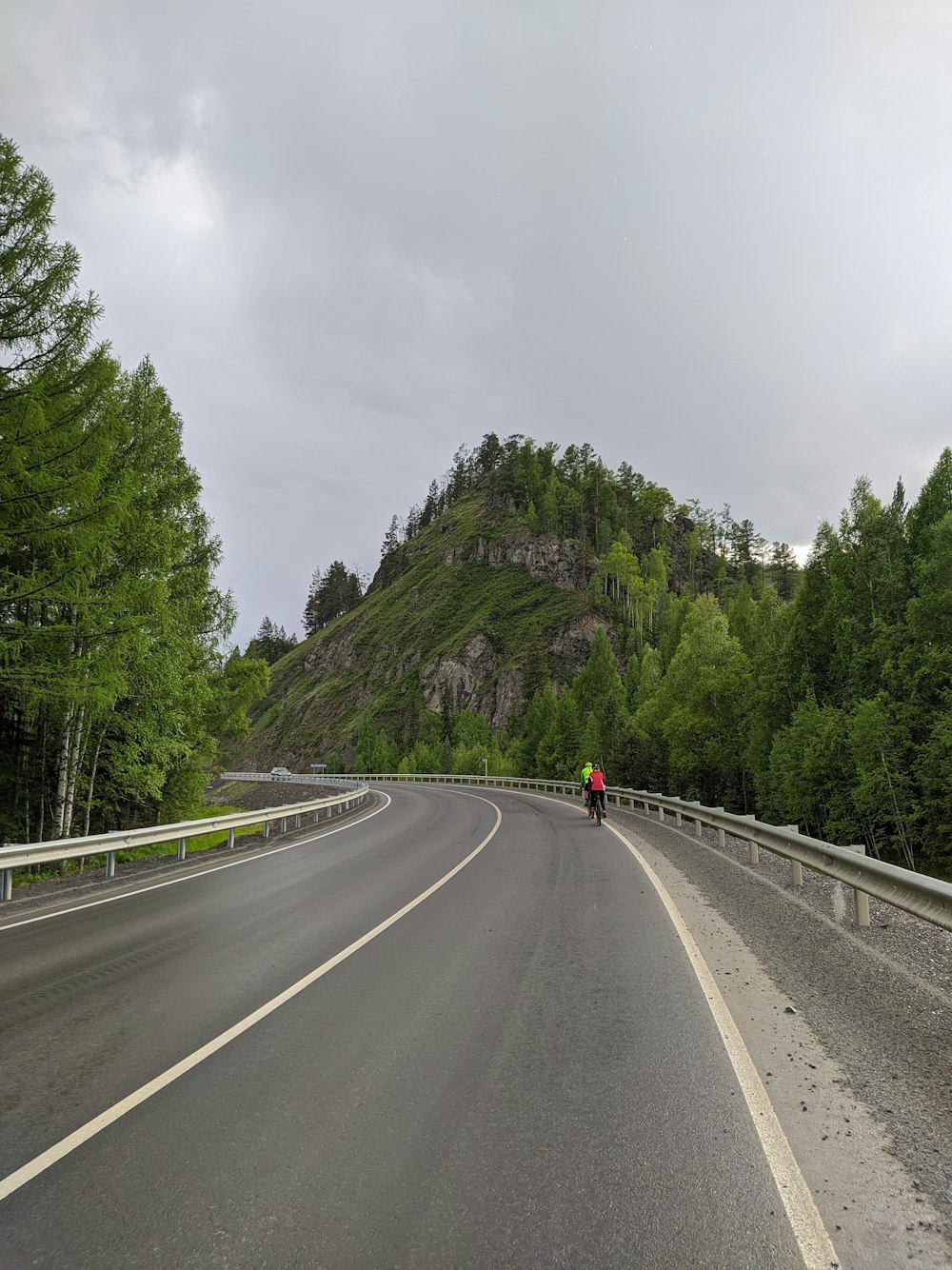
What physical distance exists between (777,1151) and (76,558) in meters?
13.0

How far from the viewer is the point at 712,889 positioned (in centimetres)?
930

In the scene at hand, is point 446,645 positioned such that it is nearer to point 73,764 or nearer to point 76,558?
point 73,764

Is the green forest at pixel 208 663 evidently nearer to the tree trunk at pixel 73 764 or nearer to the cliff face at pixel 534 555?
the tree trunk at pixel 73 764

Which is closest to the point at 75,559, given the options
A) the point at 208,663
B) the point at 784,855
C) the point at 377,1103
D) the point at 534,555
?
the point at 208,663

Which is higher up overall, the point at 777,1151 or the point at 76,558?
the point at 76,558

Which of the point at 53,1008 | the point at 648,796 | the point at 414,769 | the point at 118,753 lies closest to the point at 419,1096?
the point at 53,1008

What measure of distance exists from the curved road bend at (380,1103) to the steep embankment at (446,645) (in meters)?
89.6

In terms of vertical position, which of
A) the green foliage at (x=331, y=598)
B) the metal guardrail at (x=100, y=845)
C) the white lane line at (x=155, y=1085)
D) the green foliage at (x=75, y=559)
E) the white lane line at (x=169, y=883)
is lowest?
the white lane line at (x=169, y=883)

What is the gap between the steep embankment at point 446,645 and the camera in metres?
103

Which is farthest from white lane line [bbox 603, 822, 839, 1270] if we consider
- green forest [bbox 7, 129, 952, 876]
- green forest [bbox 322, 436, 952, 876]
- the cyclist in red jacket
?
green forest [bbox 322, 436, 952, 876]

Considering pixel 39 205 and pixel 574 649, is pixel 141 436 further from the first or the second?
pixel 574 649

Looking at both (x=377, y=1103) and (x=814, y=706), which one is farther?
(x=814, y=706)

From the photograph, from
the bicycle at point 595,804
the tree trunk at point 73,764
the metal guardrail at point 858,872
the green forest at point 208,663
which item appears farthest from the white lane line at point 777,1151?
the bicycle at point 595,804

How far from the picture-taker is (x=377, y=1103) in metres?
3.41
